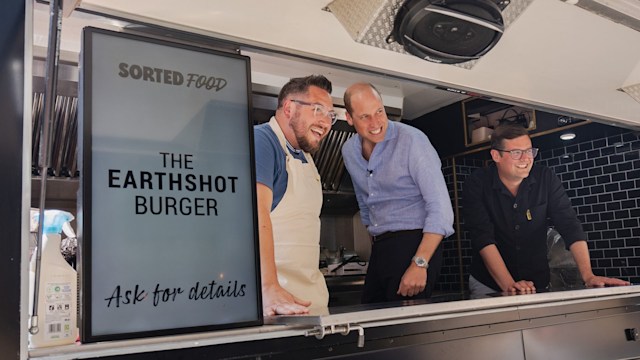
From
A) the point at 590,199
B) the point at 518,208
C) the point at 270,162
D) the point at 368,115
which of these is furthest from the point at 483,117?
the point at 270,162

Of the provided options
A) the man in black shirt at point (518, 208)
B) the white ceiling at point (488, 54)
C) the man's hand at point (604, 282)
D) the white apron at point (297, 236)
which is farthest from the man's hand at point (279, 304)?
the man in black shirt at point (518, 208)

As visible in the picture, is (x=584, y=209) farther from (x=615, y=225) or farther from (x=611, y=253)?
(x=611, y=253)

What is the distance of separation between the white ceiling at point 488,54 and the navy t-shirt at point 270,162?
0.28 meters

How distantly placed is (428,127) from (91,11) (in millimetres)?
3658

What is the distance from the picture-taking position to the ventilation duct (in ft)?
5.06

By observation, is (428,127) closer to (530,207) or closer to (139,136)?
(530,207)

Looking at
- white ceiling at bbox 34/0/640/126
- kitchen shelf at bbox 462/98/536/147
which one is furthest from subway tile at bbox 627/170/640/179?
kitchen shelf at bbox 462/98/536/147

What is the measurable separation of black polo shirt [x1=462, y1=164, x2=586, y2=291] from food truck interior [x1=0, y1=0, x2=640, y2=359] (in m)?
0.48

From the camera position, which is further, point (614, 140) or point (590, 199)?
point (590, 199)

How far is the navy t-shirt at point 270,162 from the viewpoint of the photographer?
1811 mm

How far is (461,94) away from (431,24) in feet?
3.11

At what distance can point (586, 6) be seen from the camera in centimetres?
175

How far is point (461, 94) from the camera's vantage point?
2484mm

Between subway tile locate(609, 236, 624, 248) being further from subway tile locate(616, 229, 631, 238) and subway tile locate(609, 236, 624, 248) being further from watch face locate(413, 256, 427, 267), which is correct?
watch face locate(413, 256, 427, 267)
